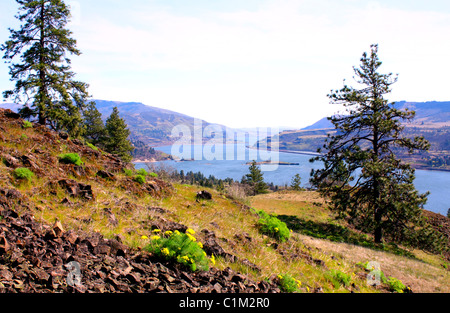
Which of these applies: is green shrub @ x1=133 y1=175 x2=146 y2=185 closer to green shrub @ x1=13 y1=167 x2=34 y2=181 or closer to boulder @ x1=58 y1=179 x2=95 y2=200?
boulder @ x1=58 y1=179 x2=95 y2=200

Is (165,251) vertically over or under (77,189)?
under

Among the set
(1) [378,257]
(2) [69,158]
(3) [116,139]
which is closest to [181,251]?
(2) [69,158]

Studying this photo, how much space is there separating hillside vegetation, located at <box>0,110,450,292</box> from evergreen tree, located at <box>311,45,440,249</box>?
214 inches

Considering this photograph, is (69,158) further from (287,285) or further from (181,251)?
(287,285)

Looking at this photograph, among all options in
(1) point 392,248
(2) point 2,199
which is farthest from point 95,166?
(1) point 392,248

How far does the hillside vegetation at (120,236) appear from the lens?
11.4 feet

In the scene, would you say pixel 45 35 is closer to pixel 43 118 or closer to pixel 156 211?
pixel 43 118

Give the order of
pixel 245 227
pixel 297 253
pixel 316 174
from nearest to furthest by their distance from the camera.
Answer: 1. pixel 297 253
2. pixel 245 227
3. pixel 316 174

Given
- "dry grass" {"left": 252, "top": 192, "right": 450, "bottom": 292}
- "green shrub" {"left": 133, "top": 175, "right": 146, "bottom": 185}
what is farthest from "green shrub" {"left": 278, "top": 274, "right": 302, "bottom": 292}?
"green shrub" {"left": 133, "top": 175, "right": 146, "bottom": 185}

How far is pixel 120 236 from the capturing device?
4797 millimetres

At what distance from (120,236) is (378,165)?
14166mm

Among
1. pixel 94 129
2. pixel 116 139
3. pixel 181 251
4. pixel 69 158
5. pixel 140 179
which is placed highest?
pixel 94 129
